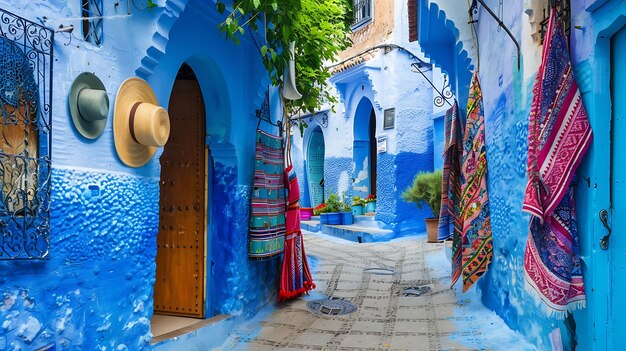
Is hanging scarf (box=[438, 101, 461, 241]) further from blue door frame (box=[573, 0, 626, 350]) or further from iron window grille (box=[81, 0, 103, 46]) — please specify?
iron window grille (box=[81, 0, 103, 46])

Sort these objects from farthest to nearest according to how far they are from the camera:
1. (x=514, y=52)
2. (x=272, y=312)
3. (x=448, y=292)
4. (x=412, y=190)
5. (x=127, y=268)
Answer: (x=412, y=190) < (x=448, y=292) < (x=272, y=312) < (x=514, y=52) < (x=127, y=268)

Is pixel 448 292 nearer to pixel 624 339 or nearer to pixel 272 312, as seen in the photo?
pixel 272 312

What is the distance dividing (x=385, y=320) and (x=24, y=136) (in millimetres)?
3951

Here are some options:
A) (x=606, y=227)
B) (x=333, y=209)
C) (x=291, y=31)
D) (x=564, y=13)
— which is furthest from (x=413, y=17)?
(x=333, y=209)

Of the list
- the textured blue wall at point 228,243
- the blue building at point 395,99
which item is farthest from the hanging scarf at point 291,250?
the blue building at point 395,99

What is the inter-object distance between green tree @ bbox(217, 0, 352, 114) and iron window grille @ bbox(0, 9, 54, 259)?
4.80 feet

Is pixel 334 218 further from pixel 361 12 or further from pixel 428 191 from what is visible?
pixel 361 12

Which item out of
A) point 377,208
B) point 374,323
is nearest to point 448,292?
point 374,323

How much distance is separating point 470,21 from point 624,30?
314cm

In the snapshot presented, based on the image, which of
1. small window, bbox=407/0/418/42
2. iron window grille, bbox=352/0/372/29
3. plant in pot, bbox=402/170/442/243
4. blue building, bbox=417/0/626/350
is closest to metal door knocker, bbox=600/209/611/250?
blue building, bbox=417/0/626/350

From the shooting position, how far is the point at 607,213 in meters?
2.70

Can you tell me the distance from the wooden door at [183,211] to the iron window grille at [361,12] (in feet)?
29.1

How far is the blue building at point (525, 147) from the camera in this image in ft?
8.73

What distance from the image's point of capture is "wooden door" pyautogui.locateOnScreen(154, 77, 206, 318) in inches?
198
